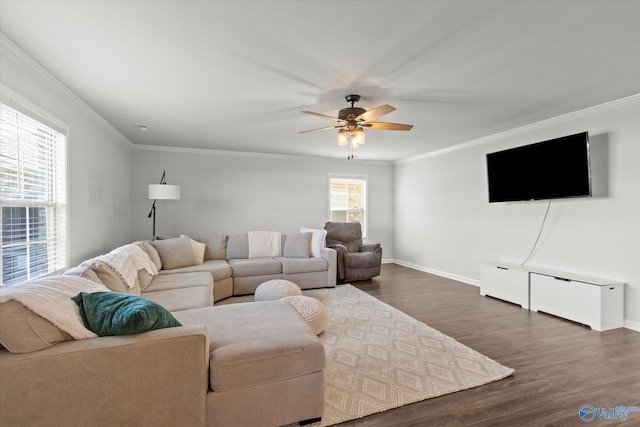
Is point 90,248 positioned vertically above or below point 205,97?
below

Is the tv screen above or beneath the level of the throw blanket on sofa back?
above

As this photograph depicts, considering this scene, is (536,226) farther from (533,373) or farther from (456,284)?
(533,373)

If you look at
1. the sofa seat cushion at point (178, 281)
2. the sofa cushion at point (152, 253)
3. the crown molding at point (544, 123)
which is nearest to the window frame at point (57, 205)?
the sofa seat cushion at point (178, 281)

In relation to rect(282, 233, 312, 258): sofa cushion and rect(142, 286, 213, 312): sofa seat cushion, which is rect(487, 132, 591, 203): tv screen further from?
rect(142, 286, 213, 312): sofa seat cushion

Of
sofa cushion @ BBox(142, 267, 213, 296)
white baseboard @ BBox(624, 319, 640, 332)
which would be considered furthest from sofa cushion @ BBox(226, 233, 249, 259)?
white baseboard @ BBox(624, 319, 640, 332)

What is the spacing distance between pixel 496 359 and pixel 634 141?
2909 millimetres

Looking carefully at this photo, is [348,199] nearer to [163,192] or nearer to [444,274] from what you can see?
[444,274]

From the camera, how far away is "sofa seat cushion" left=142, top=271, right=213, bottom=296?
3.11 m

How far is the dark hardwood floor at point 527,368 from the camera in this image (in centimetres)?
182

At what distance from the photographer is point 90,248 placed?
3479mm

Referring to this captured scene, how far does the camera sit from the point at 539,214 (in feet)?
13.4

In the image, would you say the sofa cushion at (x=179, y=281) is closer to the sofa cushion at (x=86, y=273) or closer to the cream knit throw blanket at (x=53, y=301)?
the sofa cushion at (x=86, y=273)

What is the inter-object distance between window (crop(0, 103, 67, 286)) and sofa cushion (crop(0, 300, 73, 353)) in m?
1.09

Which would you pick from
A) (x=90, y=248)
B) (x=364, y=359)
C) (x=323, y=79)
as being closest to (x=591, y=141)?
(x=323, y=79)
